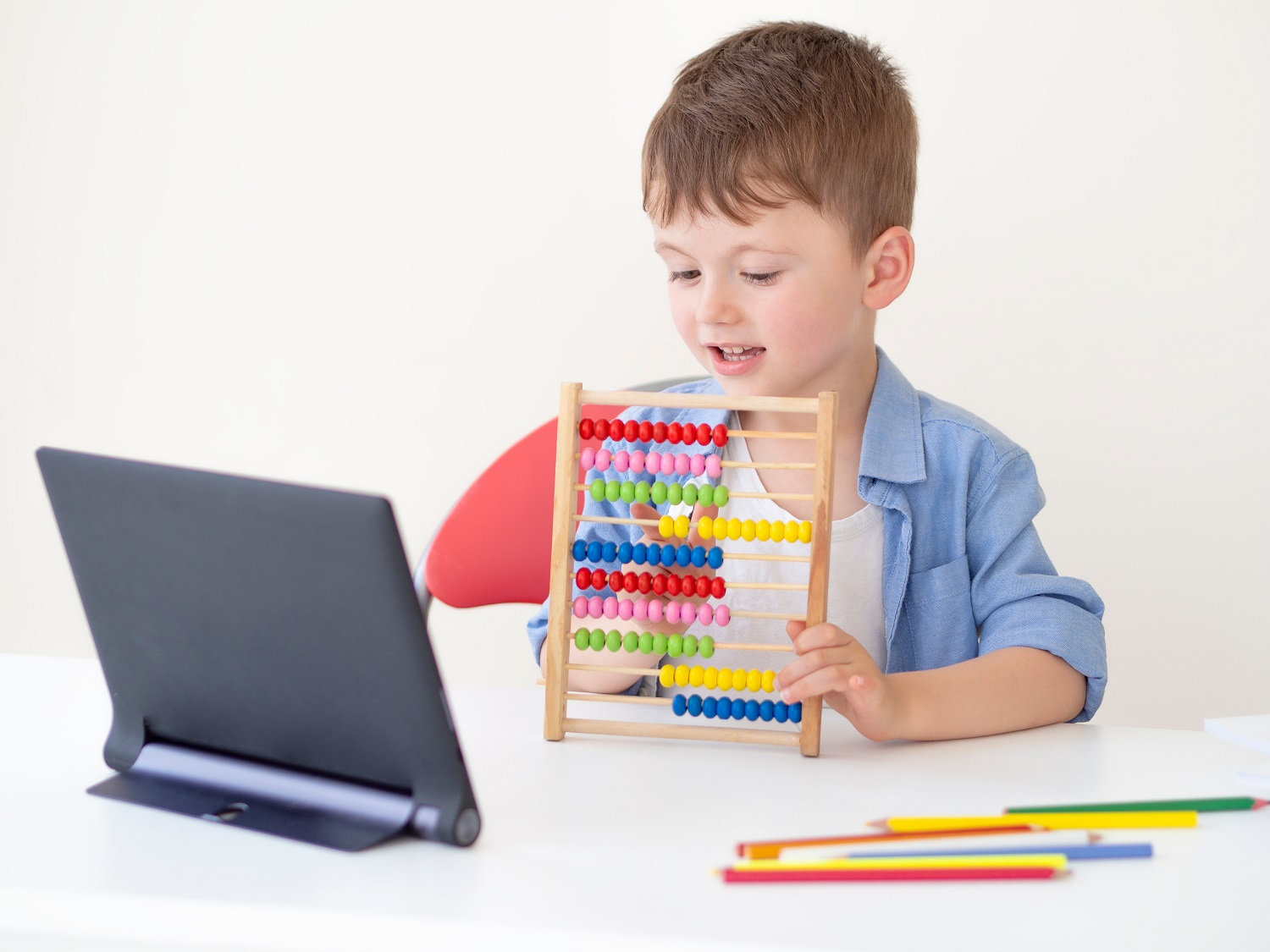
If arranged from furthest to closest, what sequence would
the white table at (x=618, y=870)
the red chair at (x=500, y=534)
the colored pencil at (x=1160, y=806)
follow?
the red chair at (x=500, y=534) → the colored pencil at (x=1160, y=806) → the white table at (x=618, y=870)

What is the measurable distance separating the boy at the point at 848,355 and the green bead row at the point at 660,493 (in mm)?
63

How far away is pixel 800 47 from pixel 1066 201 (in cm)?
119

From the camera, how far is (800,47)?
4.50ft

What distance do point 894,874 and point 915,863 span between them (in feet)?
0.05

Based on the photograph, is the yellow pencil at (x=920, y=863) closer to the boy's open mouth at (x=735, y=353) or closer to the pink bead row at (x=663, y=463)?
the pink bead row at (x=663, y=463)

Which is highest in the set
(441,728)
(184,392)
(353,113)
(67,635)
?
(353,113)

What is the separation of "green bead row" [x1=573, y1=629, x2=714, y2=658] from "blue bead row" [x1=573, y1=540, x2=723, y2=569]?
0.23ft

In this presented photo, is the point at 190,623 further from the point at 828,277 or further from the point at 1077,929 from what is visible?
the point at 828,277

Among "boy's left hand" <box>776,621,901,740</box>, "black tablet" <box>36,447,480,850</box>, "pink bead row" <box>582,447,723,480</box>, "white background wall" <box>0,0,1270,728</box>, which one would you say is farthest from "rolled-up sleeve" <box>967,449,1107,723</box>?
"white background wall" <box>0,0,1270,728</box>

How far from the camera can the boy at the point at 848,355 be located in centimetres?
124

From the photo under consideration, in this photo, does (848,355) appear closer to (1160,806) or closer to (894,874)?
(1160,806)

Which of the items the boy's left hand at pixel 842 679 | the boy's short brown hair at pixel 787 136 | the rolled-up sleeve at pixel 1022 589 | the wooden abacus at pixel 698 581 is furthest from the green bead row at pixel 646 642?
the boy's short brown hair at pixel 787 136

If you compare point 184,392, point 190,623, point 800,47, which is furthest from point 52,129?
point 190,623

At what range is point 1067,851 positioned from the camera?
2.53ft
